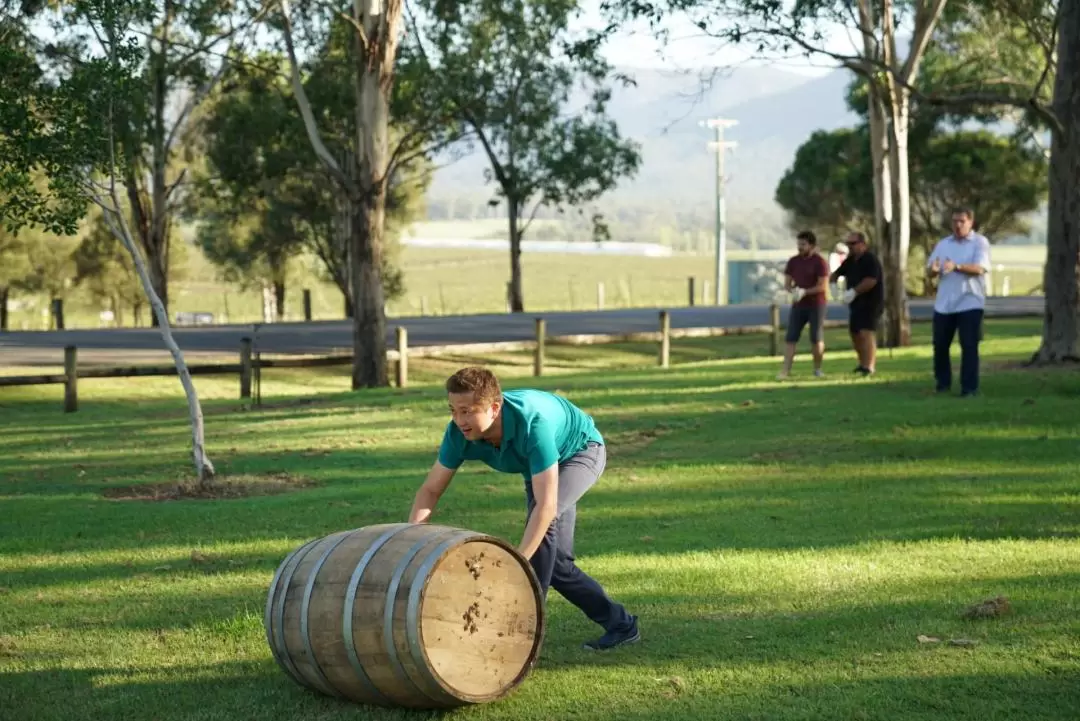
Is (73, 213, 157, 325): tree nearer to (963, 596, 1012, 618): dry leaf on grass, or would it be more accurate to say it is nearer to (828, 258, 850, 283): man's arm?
(828, 258, 850, 283): man's arm

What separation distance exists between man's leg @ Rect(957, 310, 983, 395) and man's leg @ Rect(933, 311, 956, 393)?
0.12 meters

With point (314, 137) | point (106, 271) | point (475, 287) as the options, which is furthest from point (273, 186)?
point (475, 287)

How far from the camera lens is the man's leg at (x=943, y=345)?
16625 mm

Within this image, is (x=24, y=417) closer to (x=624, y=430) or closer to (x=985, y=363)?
(x=624, y=430)

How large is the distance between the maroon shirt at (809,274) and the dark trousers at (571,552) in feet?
45.3

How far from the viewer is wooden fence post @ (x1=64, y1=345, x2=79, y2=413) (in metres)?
21.4

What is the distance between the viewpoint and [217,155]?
147 ft

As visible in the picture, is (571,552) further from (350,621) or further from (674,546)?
(674,546)

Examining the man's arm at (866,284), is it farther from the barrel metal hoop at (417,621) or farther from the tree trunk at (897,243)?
the barrel metal hoop at (417,621)

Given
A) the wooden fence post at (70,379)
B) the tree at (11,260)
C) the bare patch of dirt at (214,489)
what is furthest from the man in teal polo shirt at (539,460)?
the tree at (11,260)

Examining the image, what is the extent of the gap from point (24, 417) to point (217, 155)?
24956 mm

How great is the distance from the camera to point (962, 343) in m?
16.8

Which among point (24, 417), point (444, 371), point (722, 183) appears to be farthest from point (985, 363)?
point (722, 183)

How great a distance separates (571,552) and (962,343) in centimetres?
1103
